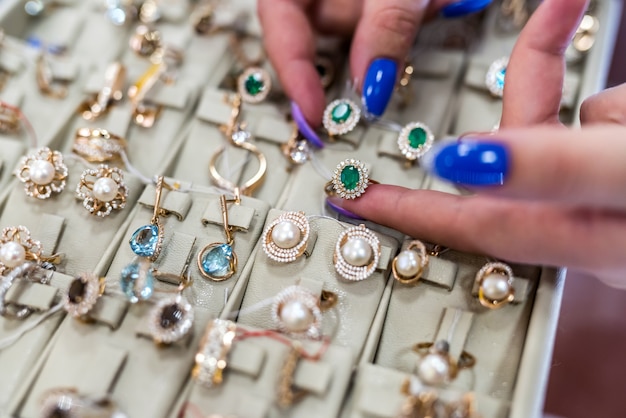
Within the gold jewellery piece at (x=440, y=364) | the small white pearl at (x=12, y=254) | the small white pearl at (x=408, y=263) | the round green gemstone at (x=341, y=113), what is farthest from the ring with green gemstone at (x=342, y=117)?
the small white pearl at (x=12, y=254)

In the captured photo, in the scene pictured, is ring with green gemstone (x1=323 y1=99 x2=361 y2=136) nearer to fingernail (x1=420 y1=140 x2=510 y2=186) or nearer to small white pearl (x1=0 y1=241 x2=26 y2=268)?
fingernail (x1=420 y1=140 x2=510 y2=186)

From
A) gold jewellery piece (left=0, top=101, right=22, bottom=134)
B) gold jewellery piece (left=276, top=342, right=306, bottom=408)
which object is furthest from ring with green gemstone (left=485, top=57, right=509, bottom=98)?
gold jewellery piece (left=0, top=101, right=22, bottom=134)

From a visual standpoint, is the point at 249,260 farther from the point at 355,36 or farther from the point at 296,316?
the point at 355,36

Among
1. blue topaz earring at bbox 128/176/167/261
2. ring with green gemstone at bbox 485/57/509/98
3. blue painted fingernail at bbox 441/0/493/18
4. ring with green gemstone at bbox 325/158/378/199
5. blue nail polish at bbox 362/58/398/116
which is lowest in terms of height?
blue topaz earring at bbox 128/176/167/261

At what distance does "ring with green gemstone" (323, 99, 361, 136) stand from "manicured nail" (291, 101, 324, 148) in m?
0.02

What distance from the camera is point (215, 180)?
2.65 feet

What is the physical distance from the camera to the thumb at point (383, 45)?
80cm

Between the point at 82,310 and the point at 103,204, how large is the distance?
162 millimetres

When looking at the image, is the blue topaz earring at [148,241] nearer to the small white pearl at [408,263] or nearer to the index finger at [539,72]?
the small white pearl at [408,263]

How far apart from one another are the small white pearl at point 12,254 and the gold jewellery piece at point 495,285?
0.54 m

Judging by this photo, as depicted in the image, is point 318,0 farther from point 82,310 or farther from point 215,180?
point 82,310

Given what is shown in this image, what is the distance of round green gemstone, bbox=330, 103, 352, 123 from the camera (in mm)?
812

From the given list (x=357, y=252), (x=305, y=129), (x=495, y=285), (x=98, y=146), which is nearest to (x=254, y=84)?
(x=305, y=129)

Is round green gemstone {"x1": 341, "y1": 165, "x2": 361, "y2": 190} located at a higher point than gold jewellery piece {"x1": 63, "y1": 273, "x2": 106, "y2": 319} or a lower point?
higher
